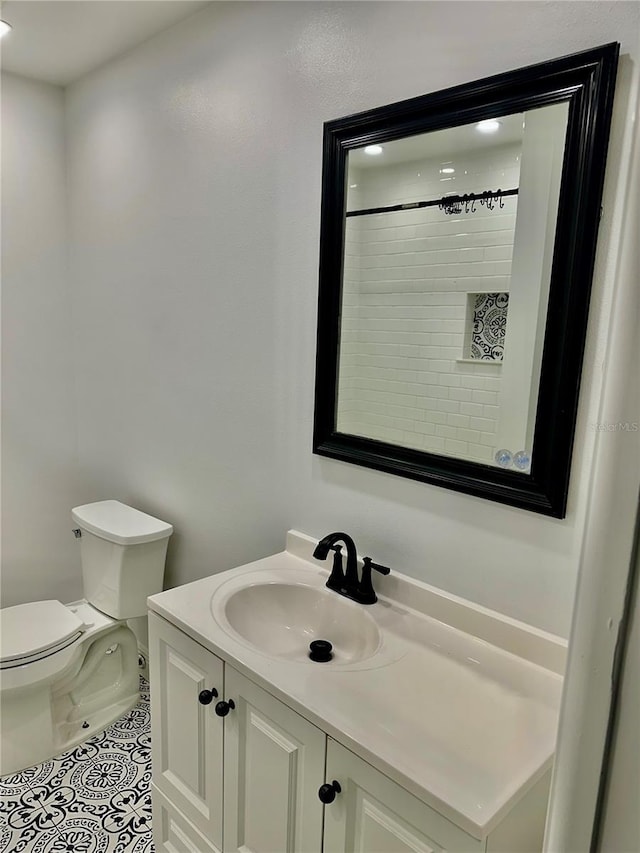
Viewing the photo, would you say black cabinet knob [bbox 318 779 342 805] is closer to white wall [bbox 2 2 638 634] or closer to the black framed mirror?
white wall [bbox 2 2 638 634]

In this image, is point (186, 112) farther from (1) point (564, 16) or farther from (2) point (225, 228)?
(1) point (564, 16)

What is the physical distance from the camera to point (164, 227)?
2078 mm

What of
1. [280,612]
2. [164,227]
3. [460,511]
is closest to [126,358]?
[164,227]

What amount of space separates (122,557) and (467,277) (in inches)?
62.2

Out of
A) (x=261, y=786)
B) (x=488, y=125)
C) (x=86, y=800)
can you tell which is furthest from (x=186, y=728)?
(x=488, y=125)

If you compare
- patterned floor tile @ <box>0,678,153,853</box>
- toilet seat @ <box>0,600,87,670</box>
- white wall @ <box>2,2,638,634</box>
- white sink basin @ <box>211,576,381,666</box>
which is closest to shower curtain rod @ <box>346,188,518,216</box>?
white wall @ <box>2,2,638,634</box>

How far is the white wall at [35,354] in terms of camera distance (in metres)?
2.44

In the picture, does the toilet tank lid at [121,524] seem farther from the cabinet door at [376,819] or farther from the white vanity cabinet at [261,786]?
the cabinet door at [376,819]

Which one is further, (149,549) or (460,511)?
(149,549)

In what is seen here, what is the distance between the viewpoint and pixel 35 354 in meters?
2.58

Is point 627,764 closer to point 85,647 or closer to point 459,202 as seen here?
point 459,202

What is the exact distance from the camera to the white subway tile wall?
4.02ft

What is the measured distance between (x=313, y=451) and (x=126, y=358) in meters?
1.14

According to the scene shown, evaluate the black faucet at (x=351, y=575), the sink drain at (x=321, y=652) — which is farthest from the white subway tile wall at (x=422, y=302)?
the sink drain at (x=321, y=652)
